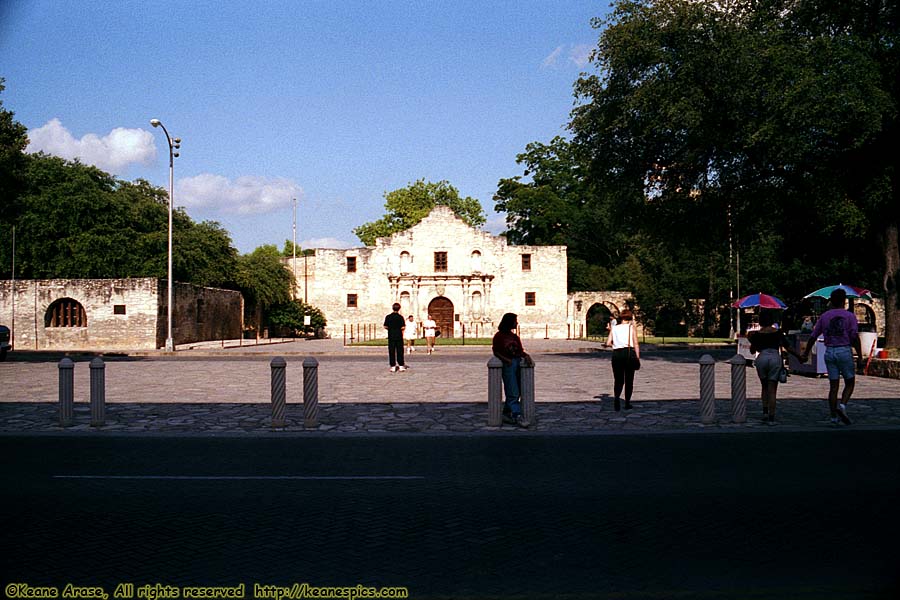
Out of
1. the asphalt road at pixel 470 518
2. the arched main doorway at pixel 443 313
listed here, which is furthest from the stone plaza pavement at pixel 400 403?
the arched main doorway at pixel 443 313

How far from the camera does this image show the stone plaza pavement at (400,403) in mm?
11016

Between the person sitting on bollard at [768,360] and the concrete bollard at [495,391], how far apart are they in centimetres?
373

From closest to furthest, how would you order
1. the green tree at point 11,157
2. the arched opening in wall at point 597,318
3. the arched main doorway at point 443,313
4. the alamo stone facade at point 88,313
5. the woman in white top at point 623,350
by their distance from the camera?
the woman in white top at point 623,350
the green tree at point 11,157
the alamo stone facade at point 88,313
the arched main doorway at point 443,313
the arched opening in wall at point 597,318

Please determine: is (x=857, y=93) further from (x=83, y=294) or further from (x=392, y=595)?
(x=83, y=294)

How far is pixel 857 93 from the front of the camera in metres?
18.9

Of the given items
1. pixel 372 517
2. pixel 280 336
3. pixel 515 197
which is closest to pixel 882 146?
pixel 372 517

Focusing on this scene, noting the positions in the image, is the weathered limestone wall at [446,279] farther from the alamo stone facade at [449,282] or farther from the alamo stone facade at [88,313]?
the alamo stone facade at [88,313]

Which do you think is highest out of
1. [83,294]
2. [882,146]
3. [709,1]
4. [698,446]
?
[709,1]

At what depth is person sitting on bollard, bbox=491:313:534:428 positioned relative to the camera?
37.0 ft

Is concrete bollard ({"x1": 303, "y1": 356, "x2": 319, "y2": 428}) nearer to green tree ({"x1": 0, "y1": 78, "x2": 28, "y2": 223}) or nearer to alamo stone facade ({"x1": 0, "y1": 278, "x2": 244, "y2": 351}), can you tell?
green tree ({"x1": 0, "y1": 78, "x2": 28, "y2": 223})

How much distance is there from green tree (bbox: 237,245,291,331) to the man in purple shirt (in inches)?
1789

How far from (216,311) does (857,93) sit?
37908mm

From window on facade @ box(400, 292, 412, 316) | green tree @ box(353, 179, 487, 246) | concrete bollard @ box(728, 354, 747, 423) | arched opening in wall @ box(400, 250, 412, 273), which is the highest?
green tree @ box(353, 179, 487, 246)

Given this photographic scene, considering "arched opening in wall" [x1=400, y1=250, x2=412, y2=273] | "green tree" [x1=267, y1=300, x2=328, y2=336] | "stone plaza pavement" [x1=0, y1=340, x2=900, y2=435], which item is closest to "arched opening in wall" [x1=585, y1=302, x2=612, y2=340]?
"arched opening in wall" [x1=400, y1=250, x2=412, y2=273]
